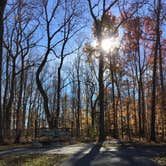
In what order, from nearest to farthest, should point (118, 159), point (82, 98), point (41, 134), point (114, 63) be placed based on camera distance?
point (118, 159) → point (41, 134) → point (114, 63) → point (82, 98)

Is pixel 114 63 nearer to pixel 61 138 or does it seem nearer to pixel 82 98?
pixel 61 138

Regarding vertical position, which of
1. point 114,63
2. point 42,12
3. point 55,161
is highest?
point 42,12

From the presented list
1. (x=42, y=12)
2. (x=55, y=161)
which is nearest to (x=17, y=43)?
(x=42, y=12)

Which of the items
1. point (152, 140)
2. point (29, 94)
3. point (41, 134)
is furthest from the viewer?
point (29, 94)

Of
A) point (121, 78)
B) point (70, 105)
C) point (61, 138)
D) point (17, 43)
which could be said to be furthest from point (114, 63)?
point (70, 105)

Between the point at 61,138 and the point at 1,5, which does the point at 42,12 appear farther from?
the point at 1,5

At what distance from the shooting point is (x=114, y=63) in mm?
42156

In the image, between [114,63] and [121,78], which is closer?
[114,63]

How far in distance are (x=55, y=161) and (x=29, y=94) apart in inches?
1897

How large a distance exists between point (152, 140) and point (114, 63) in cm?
1821

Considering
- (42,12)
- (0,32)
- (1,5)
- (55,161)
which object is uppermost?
(42,12)

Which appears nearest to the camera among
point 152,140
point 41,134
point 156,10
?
point 152,140

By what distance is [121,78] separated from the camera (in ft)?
165

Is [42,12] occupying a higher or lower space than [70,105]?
higher
